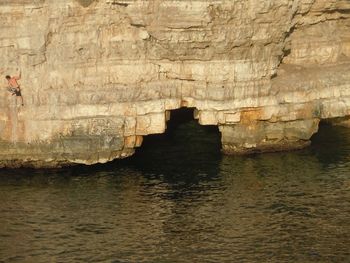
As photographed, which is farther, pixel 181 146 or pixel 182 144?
pixel 182 144

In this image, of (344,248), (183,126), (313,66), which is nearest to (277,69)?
(313,66)

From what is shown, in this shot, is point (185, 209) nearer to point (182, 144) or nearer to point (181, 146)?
point (181, 146)

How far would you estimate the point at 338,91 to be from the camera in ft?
138

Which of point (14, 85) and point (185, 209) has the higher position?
point (14, 85)

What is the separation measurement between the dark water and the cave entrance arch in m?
0.23

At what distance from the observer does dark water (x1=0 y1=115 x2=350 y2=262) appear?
93.6 ft

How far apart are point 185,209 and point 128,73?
10.4 metres

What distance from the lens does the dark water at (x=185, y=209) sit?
28516mm

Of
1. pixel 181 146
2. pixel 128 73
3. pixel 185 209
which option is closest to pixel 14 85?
pixel 128 73

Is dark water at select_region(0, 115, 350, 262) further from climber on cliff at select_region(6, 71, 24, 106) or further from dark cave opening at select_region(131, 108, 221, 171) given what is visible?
climber on cliff at select_region(6, 71, 24, 106)

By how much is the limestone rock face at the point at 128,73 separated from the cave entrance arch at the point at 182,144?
7.20 ft

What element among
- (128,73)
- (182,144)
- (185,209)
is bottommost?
(185,209)

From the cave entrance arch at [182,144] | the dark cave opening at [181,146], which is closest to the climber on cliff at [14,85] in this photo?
the dark cave opening at [181,146]

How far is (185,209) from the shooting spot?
33.0m
